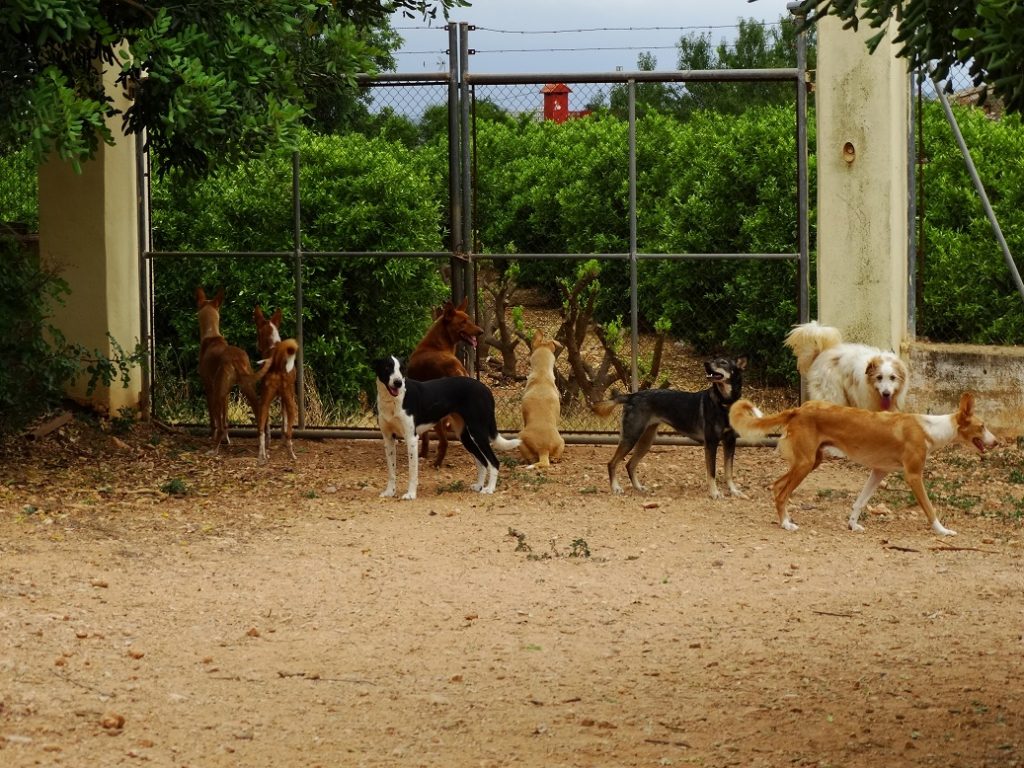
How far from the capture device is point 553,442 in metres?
12.9

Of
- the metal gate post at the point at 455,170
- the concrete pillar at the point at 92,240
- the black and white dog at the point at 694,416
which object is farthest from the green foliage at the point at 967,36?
the concrete pillar at the point at 92,240

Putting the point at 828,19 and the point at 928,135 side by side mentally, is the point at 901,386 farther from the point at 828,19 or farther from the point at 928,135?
the point at 928,135

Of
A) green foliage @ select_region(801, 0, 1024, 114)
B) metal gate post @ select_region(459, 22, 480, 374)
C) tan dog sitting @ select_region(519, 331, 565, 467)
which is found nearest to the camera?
green foliage @ select_region(801, 0, 1024, 114)

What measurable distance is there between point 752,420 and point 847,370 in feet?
7.77

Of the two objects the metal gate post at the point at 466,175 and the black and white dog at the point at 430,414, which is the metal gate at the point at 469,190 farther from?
the black and white dog at the point at 430,414

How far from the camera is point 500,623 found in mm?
7965

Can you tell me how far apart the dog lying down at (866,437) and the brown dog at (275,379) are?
3902 millimetres

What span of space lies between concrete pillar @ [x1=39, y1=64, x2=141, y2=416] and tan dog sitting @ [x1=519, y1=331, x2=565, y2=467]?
3921 mm

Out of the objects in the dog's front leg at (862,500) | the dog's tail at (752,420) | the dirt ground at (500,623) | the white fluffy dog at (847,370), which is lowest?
the dirt ground at (500,623)

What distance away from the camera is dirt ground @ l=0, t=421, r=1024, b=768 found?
6180 millimetres

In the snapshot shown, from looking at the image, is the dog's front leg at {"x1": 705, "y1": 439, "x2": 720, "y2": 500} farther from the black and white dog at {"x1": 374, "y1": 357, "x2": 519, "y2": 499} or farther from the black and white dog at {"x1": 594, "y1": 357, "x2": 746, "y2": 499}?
the black and white dog at {"x1": 374, "y1": 357, "x2": 519, "y2": 499}

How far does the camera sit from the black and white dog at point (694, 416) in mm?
11570

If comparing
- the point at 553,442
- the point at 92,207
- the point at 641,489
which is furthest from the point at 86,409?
the point at 641,489

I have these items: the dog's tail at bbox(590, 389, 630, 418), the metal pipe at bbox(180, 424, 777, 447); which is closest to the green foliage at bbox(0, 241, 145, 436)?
the metal pipe at bbox(180, 424, 777, 447)
